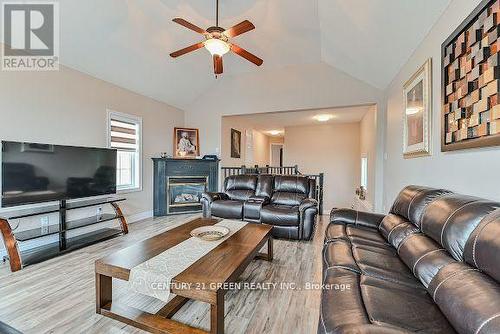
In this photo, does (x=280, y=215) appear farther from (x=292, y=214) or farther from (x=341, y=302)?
(x=341, y=302)

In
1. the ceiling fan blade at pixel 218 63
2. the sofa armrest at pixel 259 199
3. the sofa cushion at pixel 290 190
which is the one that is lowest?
the sofa armrest at pixel 259 199

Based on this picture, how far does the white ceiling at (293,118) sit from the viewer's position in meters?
5.53

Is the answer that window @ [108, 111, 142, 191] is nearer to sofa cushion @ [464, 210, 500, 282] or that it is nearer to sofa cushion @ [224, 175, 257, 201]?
sofa cushion @ [224, 175, 257, 201]

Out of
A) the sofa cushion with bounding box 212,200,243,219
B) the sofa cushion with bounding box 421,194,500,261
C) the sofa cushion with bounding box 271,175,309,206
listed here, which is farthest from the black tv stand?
the sofa cushion with bounding box 421,194,500,261

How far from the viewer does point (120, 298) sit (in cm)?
194

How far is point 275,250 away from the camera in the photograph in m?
3.05

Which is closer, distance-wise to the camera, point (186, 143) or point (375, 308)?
point (375, 308)

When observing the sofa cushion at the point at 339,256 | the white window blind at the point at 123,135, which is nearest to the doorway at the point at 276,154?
the white window blind at the point at 123,135

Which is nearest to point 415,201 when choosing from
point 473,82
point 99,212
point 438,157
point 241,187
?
point 438,157

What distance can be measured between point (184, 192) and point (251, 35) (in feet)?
11.6

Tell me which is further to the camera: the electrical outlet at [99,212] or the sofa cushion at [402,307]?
Result: the electrical outlet at [99,212]

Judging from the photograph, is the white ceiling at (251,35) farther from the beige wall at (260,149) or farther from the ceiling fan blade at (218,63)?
the beige wall at (260,149)

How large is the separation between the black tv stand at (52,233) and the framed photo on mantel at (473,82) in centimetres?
416

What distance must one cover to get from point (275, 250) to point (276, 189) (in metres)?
1.28
